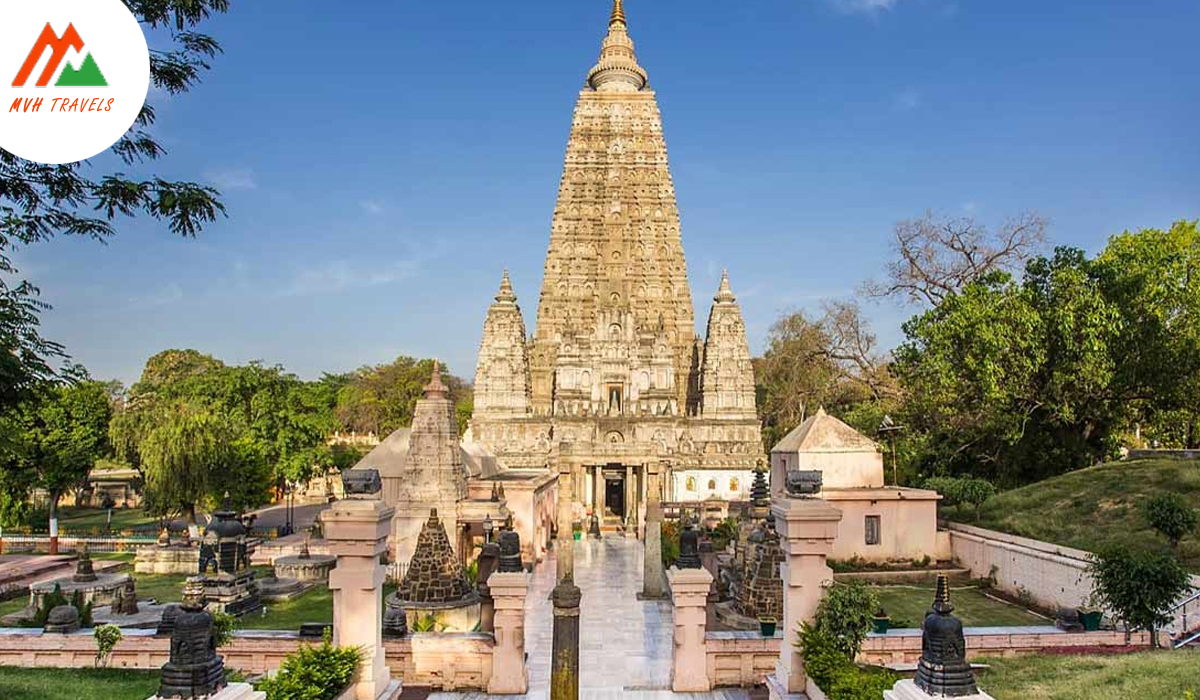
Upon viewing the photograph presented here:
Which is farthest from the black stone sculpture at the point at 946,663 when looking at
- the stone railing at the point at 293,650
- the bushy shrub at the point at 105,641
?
the bushy shrub at the point at 105,641

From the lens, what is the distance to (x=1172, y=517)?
17.3m

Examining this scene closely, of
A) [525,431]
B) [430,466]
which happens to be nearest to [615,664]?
[430,466]

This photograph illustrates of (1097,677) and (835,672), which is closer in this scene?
(835,672)

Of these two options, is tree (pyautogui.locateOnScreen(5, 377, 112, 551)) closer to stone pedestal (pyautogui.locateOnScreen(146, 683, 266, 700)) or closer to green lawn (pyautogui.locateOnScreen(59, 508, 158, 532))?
Result: green lawn (pyautogui.locateOnScreen(59, 508, 158, 532))

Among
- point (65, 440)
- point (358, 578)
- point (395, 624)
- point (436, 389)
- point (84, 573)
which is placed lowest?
point (84, 573)

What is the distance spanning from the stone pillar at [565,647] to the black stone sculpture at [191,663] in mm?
4072

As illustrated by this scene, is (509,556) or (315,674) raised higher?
(509,556)

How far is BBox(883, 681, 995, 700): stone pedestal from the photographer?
7.28 metres

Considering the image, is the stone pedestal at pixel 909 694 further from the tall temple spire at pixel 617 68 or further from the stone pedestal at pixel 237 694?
the tall temple spire at pixel 617 68

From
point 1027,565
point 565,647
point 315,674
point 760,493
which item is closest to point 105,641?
point 315,674

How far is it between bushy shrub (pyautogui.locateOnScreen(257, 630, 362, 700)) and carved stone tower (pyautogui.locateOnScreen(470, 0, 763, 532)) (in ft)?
94.6

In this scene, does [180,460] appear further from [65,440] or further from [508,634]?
[508,634]

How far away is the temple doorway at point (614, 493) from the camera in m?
44.7

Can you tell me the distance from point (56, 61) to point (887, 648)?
13.3m
